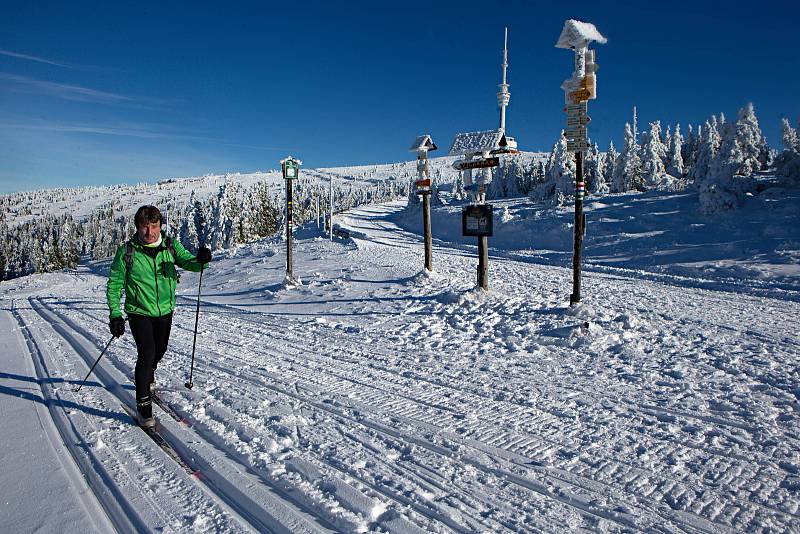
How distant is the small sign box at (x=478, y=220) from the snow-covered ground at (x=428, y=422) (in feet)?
5.42

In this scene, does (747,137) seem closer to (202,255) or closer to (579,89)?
(579,89)

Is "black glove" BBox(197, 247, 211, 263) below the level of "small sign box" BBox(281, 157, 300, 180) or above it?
below

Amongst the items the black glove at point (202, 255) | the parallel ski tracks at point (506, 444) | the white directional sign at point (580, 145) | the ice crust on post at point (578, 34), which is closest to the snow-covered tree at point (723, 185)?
the ice crust on post at point (578, 34)

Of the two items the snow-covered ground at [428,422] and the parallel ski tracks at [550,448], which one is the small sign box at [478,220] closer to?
the snow-covered ground at [428,422]

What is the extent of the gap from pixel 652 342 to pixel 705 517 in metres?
4.69

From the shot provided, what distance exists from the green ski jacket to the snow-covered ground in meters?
1.17

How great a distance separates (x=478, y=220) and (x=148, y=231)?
764cm

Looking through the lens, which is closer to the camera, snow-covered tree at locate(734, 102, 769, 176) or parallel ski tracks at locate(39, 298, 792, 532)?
parallel ski tracks at locate(39, 298, 792, 532)

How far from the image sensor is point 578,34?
27.2 ft

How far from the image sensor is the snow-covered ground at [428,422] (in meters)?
3.00

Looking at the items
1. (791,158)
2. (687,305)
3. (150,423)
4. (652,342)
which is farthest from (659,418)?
(791,158)

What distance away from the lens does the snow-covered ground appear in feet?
9.86

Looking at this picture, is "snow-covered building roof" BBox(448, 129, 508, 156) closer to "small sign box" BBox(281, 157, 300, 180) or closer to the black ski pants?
"small sign box" BBox(281, 157, 300, 180)

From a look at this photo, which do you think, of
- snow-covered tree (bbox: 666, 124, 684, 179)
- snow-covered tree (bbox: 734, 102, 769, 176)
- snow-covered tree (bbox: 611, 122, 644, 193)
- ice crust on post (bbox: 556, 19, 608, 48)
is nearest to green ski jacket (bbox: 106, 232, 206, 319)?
ice crust on post (bbox: 556, 19, 608, 48)
